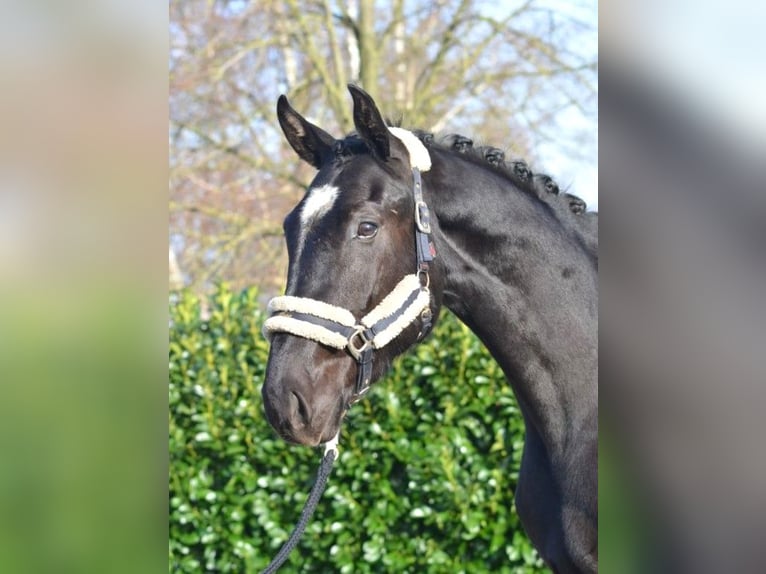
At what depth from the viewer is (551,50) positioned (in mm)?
9531

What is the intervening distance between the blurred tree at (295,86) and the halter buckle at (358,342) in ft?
22.1

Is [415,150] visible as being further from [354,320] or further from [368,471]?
[368,471]

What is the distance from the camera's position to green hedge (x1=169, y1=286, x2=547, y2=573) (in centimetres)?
453

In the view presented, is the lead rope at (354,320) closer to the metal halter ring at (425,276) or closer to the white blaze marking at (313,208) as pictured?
the metal halter ring at (425,276)

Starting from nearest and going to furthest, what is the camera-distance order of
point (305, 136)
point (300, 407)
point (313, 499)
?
1. point (313, 499)
2. point (300, 407)
3. point (305, 136)

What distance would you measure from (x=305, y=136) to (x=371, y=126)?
14.1 inches

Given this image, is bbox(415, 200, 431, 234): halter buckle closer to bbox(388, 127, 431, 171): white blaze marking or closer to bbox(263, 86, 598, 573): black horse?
bbox(263, 86, 598, 573): black horse

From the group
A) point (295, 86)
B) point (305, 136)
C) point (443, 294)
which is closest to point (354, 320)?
point (443, 294)

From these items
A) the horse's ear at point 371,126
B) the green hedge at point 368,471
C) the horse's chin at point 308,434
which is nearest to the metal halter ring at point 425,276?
the horse's ear at point 371,126

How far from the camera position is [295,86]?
977cm

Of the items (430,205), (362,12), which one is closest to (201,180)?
(362,12)

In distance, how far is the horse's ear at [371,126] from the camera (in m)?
2.46
